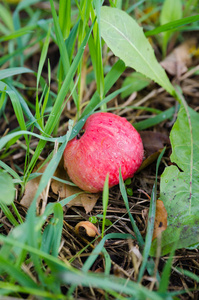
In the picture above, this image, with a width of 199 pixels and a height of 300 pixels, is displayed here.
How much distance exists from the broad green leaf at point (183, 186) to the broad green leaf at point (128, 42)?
0.34 m

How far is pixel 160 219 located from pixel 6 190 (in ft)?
2.48

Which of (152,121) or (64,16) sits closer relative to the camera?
(64,16)

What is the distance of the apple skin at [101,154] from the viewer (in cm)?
158

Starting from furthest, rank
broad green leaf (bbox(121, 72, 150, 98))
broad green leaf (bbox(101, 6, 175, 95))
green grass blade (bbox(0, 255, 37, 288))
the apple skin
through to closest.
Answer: broad green leaf (bbox(121, 72, 150, 98))
broad green leaf (bbox(101, 6, 175, 95))
the apple skin
green grass blade (bbox(0, 255, 37, 288))

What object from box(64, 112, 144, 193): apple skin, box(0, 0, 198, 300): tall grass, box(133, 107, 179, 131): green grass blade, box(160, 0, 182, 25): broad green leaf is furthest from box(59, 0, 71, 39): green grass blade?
box(160, 0, 182, 25): broad green leaf

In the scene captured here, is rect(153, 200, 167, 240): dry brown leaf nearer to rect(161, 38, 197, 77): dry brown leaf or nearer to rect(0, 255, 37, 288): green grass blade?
rect(0, 255, 37, 288): green grass blade

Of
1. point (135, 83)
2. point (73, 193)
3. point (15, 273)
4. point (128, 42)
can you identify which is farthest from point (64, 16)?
point (15, 273)

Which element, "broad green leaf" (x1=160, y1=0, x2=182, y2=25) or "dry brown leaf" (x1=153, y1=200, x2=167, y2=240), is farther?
"broad green leaf" (x1=160, y1=0, x2=182, y2=25)

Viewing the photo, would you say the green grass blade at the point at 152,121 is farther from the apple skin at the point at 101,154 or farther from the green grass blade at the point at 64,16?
the green grass blade at the point at 64,16

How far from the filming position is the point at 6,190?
122cm

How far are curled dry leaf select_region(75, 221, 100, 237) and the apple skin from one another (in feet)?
0.69

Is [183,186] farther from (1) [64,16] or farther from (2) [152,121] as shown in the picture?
(1) [64,16]

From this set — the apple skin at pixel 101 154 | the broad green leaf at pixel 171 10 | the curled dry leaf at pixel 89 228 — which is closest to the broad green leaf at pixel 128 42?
the apple skin at pixel 101 154

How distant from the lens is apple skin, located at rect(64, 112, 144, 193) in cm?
158
